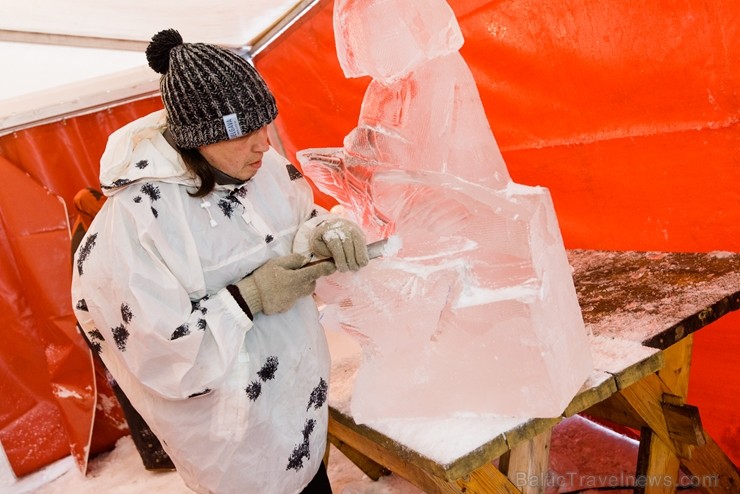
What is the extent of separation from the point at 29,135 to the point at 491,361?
3.35 meters

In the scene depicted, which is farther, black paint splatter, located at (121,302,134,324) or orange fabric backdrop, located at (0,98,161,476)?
orange fabric backdrop, located at (0,98,161,476)

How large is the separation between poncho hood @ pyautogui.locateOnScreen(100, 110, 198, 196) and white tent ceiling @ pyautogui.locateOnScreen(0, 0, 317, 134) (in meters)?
1.63

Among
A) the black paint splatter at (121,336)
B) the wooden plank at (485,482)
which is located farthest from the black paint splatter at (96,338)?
the wooden plank at (485,482)

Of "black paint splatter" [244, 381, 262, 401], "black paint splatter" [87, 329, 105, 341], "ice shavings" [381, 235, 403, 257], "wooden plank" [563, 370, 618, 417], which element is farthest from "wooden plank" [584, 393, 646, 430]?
"black paint splatter" [87, 329, 105, 341]

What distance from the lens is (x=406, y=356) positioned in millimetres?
1643

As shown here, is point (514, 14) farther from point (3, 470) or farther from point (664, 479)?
point (3, 470)

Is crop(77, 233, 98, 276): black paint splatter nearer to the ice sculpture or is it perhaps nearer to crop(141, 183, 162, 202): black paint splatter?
crop(141, 183, 162, 202): black paint splatter

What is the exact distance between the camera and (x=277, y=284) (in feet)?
4.82

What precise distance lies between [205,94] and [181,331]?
531mm

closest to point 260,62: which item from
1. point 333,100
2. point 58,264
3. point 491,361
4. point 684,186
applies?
point 333,100

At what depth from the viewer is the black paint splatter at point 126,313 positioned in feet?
4.62

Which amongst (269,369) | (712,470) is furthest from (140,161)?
(712,470)

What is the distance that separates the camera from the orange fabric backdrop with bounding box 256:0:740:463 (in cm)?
200

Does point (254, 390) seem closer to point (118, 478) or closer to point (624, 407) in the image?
point (624, 407)
